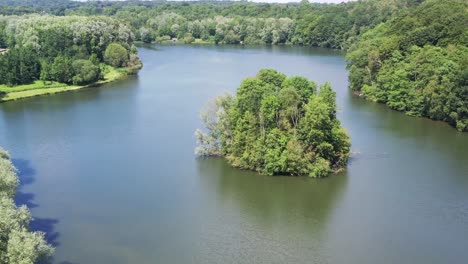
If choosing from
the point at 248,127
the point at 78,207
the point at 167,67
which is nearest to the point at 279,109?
the point at 248,127

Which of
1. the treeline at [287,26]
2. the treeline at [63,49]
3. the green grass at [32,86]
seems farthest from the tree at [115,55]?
the treeline at [287,26]

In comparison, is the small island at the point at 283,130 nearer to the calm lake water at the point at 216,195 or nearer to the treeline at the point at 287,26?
the calm lake water at the point at 216,195

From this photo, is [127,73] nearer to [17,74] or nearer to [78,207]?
[17,74]

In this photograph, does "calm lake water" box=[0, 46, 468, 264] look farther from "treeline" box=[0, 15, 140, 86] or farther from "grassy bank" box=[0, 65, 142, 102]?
"treeline" box=[0, 15, 140, 86]

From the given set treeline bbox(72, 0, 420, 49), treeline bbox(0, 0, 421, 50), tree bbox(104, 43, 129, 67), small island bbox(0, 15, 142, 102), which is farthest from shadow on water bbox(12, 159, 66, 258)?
treeline bbox(72, 0, 420, 49)

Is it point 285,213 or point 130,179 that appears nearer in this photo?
point 285,213

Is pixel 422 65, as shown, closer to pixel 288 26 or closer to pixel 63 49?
pixel 63 49

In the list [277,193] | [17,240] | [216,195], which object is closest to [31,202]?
[17,240]
